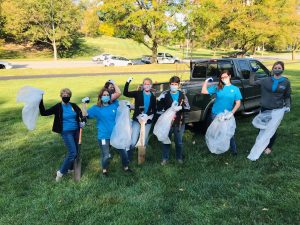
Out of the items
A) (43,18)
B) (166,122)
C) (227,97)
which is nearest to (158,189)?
(166,122)

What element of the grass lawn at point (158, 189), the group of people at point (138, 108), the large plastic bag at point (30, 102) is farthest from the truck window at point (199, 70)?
the large plastic bag at point (30, 102)

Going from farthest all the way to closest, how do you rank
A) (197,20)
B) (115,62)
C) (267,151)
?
(115,62) < (197,20) < (267,151)

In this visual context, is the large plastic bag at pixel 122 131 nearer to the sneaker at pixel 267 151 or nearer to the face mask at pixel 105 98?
the face mask at pixel 105 98

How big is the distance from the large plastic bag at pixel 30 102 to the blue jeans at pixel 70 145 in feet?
1.74

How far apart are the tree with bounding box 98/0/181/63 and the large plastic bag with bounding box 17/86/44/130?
2416 centimetres

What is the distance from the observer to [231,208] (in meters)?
3.92

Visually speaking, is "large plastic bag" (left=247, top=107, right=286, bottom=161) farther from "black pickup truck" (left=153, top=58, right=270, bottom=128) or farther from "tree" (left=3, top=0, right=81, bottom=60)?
"tree" (left=3, top=0, right=81, bottom=60)

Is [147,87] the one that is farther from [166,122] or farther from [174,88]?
[166,122]

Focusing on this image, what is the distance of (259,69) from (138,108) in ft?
15.3

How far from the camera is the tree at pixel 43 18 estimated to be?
38562mm

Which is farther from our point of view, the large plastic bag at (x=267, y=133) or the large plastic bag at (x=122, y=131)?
the large plastic bag at (x=267, y=133)

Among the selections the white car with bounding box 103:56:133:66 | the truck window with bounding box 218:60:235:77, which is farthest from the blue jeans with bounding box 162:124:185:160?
the white car with bounding box 103:56:133:66

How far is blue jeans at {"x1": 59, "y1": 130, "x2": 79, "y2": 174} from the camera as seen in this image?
185 inches

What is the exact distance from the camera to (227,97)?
17.7 ft
